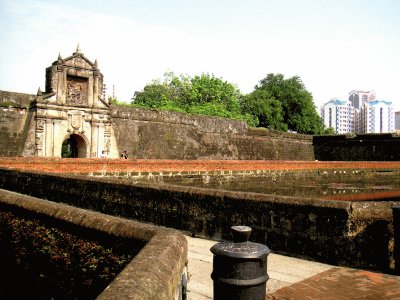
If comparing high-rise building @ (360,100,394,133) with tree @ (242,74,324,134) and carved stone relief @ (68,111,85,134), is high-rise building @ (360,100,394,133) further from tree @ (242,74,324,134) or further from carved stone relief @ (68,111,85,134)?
carved stone relief @ (68,111,85,134)

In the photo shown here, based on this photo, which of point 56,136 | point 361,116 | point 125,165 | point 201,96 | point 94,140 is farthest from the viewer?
point 361,116

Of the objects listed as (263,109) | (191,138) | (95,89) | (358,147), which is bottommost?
(358,147)

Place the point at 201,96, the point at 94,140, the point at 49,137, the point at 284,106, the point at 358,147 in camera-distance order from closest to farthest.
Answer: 1. the point at 49,137
2. the point at 94,140
3. the point at 358,147
4. the point at 201,96
5. the point at 284,106

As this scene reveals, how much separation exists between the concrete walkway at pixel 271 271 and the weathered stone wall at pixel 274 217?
252mm

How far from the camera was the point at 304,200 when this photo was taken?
485cm

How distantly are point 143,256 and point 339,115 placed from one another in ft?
619

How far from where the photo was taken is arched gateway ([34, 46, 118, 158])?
717 inches

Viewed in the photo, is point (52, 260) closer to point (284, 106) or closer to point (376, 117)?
point (284, 106)

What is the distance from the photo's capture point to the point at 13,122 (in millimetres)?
17781

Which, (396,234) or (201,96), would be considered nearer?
(396,234)

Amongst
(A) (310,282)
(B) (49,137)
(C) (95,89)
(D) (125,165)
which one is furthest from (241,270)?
(C) (95,89)

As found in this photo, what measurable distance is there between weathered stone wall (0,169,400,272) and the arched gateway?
462 inches

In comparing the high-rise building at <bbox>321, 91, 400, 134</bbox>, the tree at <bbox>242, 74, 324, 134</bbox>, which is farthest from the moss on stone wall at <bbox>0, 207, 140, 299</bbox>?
the high-rise building at <bbox>321, 91, 400, 134</bbox>

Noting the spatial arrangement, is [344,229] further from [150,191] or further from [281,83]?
[281,83]
